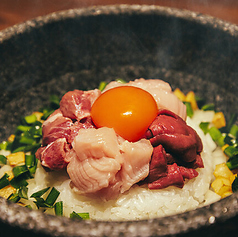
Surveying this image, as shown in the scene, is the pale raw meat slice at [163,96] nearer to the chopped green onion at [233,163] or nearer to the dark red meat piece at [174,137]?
the dark red meat piece at [174,137]

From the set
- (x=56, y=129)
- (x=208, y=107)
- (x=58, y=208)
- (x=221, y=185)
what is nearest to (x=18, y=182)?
(x=58, y=208)

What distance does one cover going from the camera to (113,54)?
3633 millimetres

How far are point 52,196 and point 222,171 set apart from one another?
4.89ft

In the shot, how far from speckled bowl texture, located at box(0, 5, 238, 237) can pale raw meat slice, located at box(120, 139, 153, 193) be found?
5.17 ft

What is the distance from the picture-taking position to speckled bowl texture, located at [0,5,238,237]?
3217 millimetres

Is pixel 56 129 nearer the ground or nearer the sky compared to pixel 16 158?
nearer the sky

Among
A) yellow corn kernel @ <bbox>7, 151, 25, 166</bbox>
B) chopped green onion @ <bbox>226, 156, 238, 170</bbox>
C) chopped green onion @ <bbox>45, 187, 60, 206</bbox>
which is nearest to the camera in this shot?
chopped green onion @ <bbox>45, 187, 60, 206</bbox>

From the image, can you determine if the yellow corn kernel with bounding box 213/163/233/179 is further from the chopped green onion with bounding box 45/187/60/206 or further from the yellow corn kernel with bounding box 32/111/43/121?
the yellow corn kernel with bounding box 32/111/43/121

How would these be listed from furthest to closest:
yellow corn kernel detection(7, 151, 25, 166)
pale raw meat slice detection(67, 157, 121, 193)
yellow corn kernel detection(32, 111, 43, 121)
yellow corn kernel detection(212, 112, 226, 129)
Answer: yellow corn kernel detection(32, 111, 43, 121)
yellow corn kernel detection(212, 112, 226, 129)
yellow corn kernel detection(7, 151, 25, 166)
pale raw meat slice detection(67, 157, 121, 193)

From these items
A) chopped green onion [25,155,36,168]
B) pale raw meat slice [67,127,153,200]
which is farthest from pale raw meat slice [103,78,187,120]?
chopped green onion [25,155,36,168]

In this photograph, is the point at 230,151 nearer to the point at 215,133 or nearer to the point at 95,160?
the point at 215,133

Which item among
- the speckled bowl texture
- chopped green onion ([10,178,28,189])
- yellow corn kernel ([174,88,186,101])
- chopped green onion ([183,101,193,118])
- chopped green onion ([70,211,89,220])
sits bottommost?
chopped green onion ([70,211,89,220])

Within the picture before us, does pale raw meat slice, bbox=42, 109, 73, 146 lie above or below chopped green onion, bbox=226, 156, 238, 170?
above

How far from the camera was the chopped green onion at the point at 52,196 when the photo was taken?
7.69 feet
